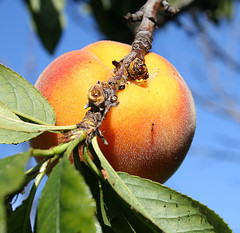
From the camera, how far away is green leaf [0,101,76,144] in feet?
2.30

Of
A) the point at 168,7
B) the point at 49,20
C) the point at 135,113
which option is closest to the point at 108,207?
the point at 135,113

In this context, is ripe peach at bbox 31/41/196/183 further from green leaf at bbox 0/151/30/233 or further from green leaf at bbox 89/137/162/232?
green leaf at bbox 0/151/30/233

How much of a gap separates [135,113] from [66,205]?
305 millimetres

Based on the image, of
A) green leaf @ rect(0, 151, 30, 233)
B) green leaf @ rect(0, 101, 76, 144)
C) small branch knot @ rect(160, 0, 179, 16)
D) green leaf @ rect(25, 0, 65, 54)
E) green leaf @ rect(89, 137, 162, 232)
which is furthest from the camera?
green leaf @ rect(25, 0, 65, 54)

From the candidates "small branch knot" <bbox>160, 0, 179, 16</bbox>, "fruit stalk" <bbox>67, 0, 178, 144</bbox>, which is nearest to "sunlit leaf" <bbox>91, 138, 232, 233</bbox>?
"fruit stalk" <bbox>67, 0, 178, 144</bbox>

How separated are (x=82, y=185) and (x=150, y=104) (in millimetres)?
324

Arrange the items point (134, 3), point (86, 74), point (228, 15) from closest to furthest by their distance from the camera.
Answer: point (86, 74) < point (134, 3) < point (228, 15)

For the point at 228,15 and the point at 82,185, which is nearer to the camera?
the point at 82,185

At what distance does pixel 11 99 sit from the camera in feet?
2.55

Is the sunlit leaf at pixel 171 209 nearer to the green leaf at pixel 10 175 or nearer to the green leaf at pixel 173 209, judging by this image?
the green leaf at pixel 173 209

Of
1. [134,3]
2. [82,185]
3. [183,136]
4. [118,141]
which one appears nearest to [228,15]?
[134,3]

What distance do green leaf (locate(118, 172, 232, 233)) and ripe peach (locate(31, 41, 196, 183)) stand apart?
8 centimetres

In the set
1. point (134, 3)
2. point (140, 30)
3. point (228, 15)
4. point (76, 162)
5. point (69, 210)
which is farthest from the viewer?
point (228, 15)

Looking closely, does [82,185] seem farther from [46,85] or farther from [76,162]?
[46,85]
